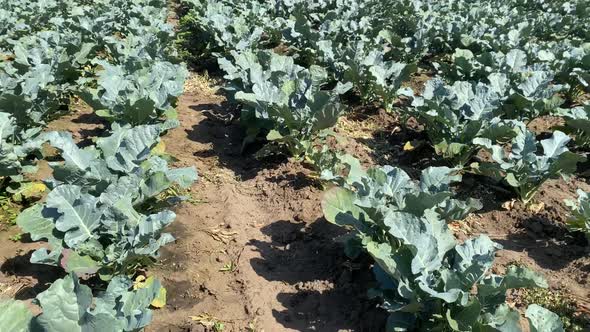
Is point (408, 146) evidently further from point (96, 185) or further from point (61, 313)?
point (61, 313)

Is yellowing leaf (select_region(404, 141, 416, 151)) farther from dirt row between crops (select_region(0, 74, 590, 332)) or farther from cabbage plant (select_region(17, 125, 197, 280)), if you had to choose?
cabbage plant (select_region(17, 125, 197, 280))

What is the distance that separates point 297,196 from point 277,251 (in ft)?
2.34

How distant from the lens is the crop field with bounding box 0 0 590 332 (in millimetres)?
2840

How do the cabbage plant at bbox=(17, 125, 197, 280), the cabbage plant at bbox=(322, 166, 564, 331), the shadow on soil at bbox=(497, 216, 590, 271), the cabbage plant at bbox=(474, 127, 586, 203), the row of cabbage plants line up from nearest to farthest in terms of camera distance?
the row of cabbage plants, the cabbage plant at bbox=(322, 166, 564, 331), the cabbage plant at bbox=(17, 125, 197, 280), the shadow on soil at bbox=(497, 216, 590, 271), the cabbage plant at bbox=(474, 127, 586, 203)

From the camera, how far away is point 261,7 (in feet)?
32.7

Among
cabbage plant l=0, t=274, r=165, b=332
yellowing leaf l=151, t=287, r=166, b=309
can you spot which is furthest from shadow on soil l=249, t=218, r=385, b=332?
cabbage plant l=0, t=274, r=165, b=332

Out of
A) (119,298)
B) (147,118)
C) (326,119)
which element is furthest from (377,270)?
(147,118)

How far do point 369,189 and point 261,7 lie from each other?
748cm

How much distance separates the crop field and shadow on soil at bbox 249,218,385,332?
14 millimetres

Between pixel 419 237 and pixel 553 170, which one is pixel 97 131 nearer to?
pixel 419 237

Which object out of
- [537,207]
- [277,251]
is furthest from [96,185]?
[537,207]

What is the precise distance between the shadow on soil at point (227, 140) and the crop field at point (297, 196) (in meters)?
0.03

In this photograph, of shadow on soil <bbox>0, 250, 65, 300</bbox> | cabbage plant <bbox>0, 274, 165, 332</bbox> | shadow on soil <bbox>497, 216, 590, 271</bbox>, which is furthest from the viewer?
shadow on soil <bbox>497, 216, 590, 271</bbox>

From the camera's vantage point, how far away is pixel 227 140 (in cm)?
589
